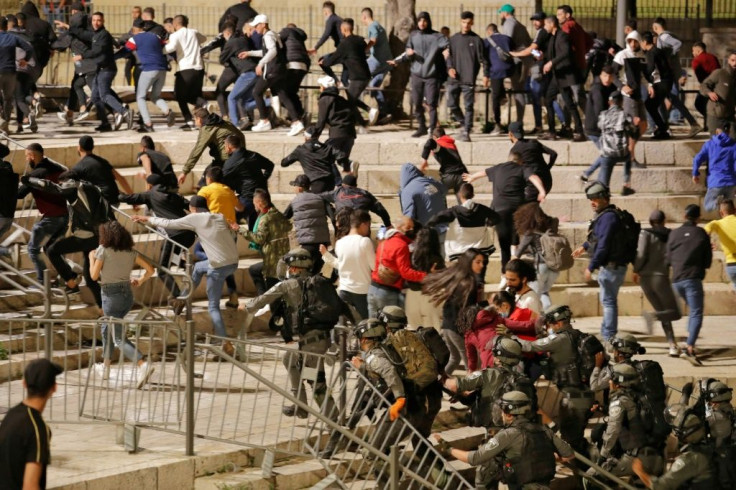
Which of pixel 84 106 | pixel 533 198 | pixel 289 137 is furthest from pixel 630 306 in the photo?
pixel 84 106

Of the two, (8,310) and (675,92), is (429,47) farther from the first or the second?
(8,310)

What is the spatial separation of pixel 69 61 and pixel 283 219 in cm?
1299

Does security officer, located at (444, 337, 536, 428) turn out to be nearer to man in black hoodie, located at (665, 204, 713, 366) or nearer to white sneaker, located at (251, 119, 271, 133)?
man in black hoodie, located at (665, 204, 713, 366)

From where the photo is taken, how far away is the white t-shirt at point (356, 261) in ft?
51.1

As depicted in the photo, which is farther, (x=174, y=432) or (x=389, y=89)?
(x=389, y=89)

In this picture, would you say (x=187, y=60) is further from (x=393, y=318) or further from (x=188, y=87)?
(x=393, y=318)

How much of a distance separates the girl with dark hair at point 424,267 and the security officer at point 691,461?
3.00 m

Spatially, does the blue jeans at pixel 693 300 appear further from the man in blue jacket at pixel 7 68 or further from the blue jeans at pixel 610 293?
the man in blue jacket at pixel 7 68

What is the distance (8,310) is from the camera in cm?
1642

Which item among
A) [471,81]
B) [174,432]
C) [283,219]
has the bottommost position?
[174,432]

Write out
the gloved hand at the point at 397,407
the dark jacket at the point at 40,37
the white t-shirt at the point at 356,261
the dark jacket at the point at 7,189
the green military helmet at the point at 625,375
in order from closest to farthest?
1. the gloved hand at the point at 397,407
2. the green military helmet at the point at 625,375
3. the white t-shirt at the point at 356,261
4. the dark jacket at the point at 7,189
5. the dark jacket at the point at 40,37

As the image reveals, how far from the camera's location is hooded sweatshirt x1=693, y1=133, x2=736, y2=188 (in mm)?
19609

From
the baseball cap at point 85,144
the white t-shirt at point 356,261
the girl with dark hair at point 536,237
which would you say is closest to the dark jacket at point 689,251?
the girl with dark hair at point 536,237

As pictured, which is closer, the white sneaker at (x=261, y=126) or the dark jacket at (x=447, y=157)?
the dark jacket at (x=447, y=157)
